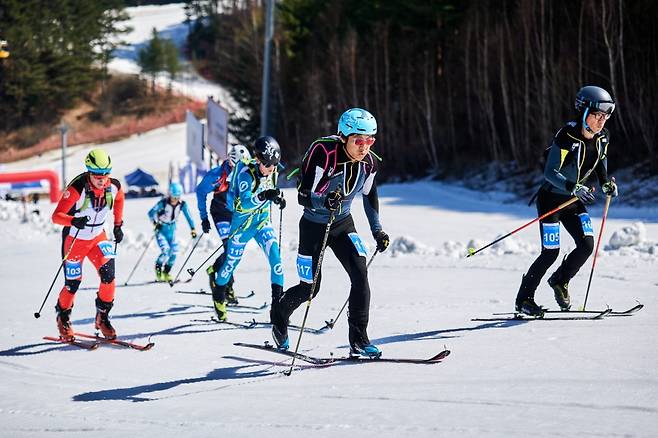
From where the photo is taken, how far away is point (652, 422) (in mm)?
4980

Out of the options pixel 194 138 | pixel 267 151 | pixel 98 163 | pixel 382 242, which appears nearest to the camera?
pixel 382 242

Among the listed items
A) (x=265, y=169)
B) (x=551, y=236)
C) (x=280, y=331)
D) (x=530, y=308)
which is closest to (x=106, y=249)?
(x=265, y=169)

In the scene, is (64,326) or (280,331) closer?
(280,331)

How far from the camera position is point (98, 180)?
8.44 meters

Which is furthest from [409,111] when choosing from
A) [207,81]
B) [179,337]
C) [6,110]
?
[207,81]

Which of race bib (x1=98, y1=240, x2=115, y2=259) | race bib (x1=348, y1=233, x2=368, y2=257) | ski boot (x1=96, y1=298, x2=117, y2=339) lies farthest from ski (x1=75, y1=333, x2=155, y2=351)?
race bib (x1=348, y1=233, x2=368, y2=257)

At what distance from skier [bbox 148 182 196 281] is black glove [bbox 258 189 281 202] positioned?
483 cm

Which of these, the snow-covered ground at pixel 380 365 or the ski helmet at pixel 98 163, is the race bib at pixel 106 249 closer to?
the ski helmet at pixel 98 163

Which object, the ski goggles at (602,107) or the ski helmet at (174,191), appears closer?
the ski goggles at (602,107)

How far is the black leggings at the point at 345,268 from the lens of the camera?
7.02 meters

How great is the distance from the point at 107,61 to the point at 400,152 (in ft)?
165

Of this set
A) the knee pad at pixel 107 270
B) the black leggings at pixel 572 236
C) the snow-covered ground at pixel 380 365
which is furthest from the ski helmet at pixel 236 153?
the black leggings at pixel 572 236

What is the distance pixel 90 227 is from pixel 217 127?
17.6 m

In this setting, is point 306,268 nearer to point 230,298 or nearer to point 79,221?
point 79,221
